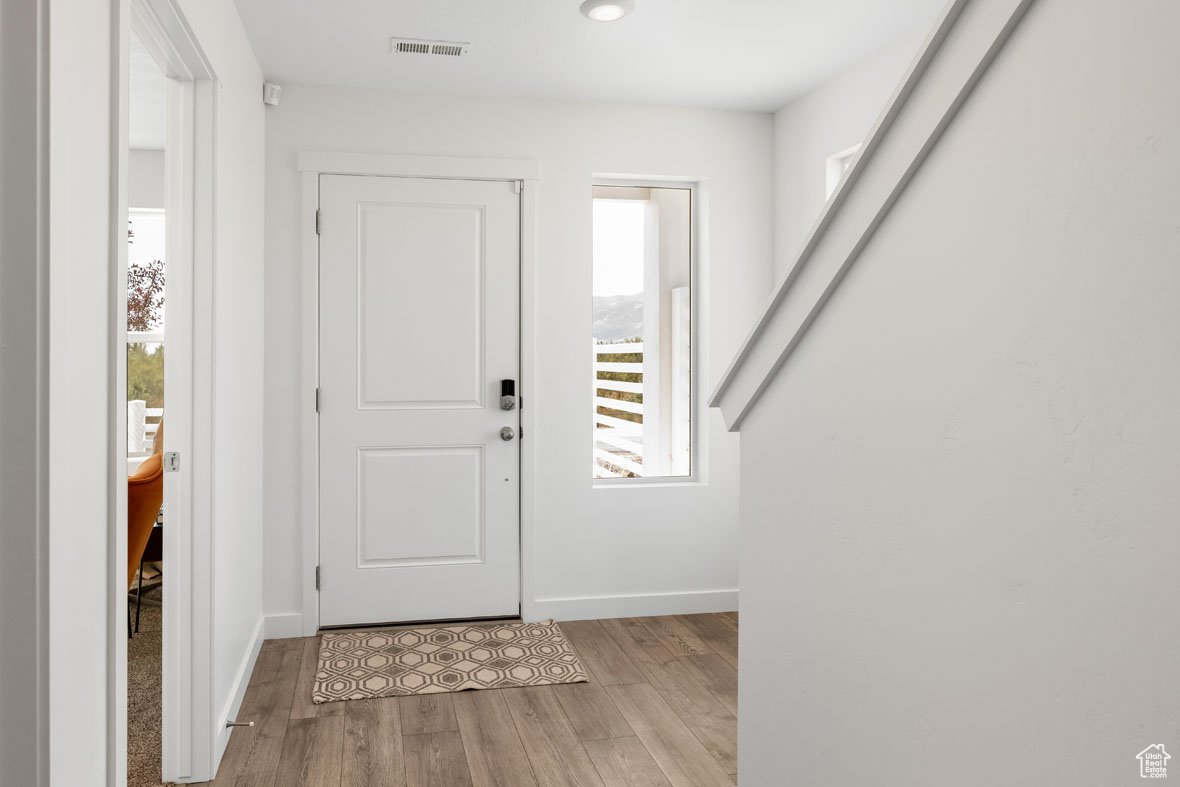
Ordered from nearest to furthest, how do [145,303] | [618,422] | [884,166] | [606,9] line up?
1. [884,166]
2. [145,303]
3. [606,9]
4. [618,422]

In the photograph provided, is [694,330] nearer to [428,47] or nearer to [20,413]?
[428,47]

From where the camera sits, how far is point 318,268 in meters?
3.55

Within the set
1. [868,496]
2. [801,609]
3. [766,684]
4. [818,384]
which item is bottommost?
[766,684]

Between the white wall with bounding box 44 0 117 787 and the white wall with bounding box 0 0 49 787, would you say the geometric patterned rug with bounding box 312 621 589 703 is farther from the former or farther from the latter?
the white wall with bounding box 0 0 49 787

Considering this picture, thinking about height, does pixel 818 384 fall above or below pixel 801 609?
above

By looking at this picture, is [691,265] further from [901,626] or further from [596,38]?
[901,626]

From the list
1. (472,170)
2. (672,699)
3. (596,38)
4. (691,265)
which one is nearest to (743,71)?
(596,38)

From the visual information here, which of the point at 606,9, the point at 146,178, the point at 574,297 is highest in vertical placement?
the point at 606,9

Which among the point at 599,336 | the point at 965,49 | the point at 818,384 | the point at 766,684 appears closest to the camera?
the point at 965,49

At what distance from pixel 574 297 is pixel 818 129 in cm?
129

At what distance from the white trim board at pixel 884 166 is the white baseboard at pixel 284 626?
2732mm

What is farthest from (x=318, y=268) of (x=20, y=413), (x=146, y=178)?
(x=20, y=413)

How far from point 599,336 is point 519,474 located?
2.47 feet

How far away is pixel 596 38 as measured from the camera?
3021 millimetres
